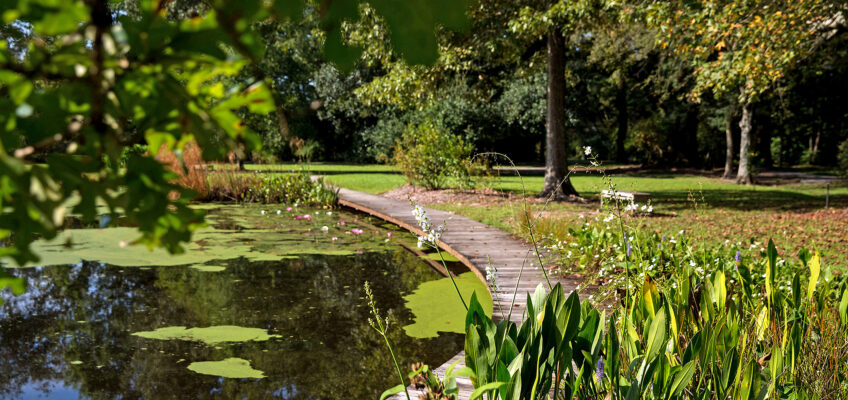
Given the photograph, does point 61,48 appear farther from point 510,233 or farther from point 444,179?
point 444,179

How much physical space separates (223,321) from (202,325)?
0.16 meters

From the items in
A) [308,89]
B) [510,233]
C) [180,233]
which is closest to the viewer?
[180,233]

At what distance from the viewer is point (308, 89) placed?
25172 millimetres

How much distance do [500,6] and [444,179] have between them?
4.71 m

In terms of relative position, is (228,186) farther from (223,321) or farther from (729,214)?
(729,214)

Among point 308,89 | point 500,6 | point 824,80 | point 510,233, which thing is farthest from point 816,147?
point 510,233

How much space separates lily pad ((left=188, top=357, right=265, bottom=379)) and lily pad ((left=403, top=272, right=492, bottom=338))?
1.22m

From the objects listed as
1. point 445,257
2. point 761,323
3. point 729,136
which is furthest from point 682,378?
point 729,136

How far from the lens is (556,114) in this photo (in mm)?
11867

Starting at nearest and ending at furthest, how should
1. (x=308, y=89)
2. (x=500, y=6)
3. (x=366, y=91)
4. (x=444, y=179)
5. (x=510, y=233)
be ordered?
(x=510, y=233) < (x=500, y=6) < (x=366, y=91) < (x=444, y=179) < (x=308, y=89)

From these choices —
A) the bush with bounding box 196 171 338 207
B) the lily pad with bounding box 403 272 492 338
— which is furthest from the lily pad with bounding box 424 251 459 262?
the bush with bounding box 196 171 338 207

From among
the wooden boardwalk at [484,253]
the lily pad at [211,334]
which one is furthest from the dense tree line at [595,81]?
the lily pad at [211,334]

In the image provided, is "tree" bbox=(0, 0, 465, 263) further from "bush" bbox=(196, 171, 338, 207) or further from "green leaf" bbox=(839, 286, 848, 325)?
"bush" bbox=(196, 171, 338, 207)

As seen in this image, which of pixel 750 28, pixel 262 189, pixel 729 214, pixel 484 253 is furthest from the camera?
pixel 262 189
